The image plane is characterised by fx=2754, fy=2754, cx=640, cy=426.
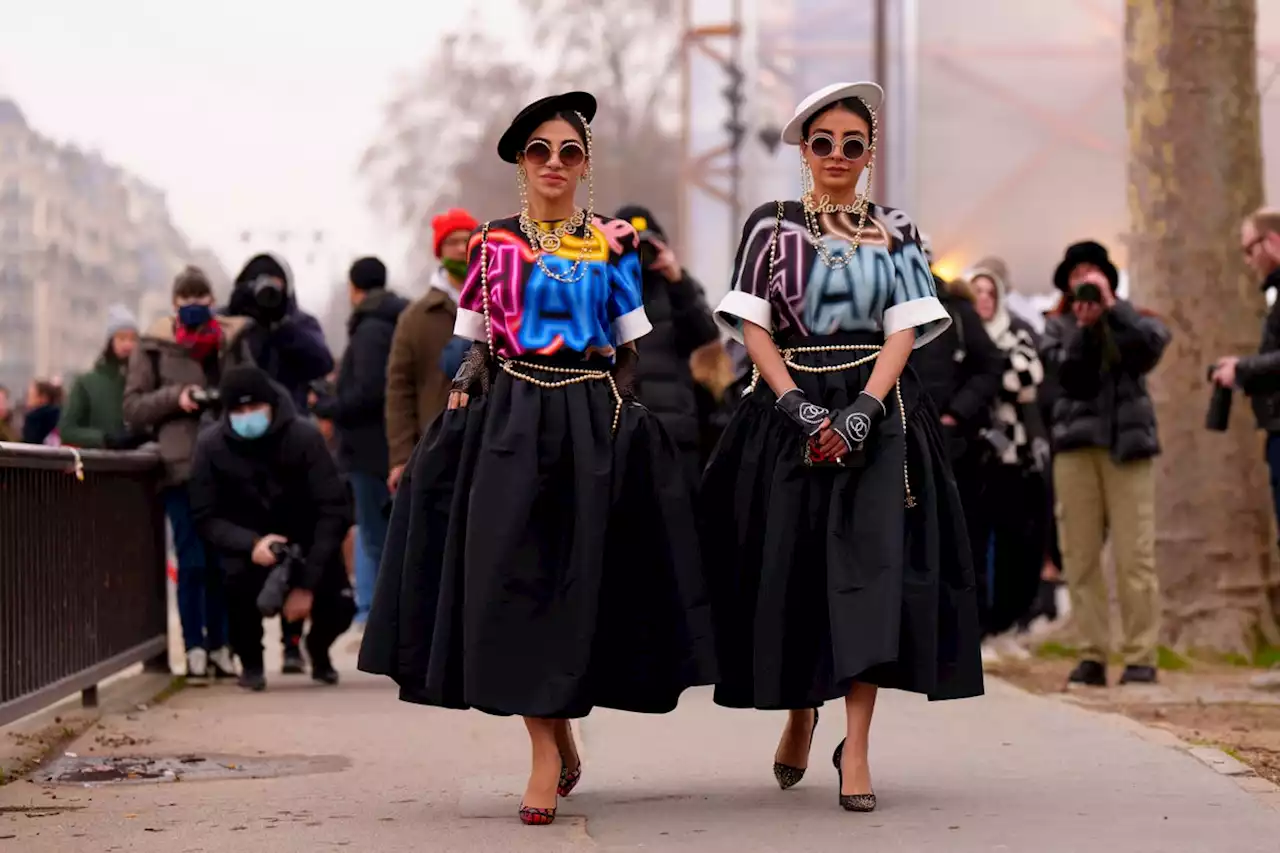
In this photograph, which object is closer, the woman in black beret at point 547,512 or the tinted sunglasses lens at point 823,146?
the woman in black beret at point 547,512

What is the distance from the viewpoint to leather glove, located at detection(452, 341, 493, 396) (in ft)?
25.5

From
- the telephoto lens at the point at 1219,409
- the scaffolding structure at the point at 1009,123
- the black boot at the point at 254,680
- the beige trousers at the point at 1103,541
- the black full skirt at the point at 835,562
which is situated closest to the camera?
the black full skirt at the point at 835,562

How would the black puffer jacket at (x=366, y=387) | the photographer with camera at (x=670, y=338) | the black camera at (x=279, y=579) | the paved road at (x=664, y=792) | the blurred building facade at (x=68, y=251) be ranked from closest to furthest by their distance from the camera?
the paved road at (x=664, y=792), the photographer with camera at (x=670, y=338), the black camera at (x=279, y=579), the black puffer jacket at (x=366, y=387), the blurred building facade at (x=68, y=251)

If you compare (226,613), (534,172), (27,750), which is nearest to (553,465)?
(534,172)

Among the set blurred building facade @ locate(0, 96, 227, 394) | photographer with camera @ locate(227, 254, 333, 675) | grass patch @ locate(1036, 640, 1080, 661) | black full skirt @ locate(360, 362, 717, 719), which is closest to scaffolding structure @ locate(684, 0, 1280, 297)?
grass patch @ locate(1036, 640, 1080, 661)

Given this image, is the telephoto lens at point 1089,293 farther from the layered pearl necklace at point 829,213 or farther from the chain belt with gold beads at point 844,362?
the chain belt with gold beads at point 844,362

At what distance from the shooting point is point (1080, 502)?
12.2 m

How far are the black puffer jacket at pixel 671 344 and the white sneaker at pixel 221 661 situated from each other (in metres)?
2.95

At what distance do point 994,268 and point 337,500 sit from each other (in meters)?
4.22

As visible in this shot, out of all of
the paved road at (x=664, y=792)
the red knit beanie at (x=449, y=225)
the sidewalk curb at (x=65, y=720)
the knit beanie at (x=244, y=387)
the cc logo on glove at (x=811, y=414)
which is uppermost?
the red knit beanie at (x=449, y=225)

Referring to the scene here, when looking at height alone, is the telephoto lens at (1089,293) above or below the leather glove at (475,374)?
above

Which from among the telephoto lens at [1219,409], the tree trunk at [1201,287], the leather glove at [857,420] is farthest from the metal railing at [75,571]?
the tree trunk at [1201,287]

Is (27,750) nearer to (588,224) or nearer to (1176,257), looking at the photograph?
(588,224)

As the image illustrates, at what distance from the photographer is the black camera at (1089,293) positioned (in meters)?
11.8
